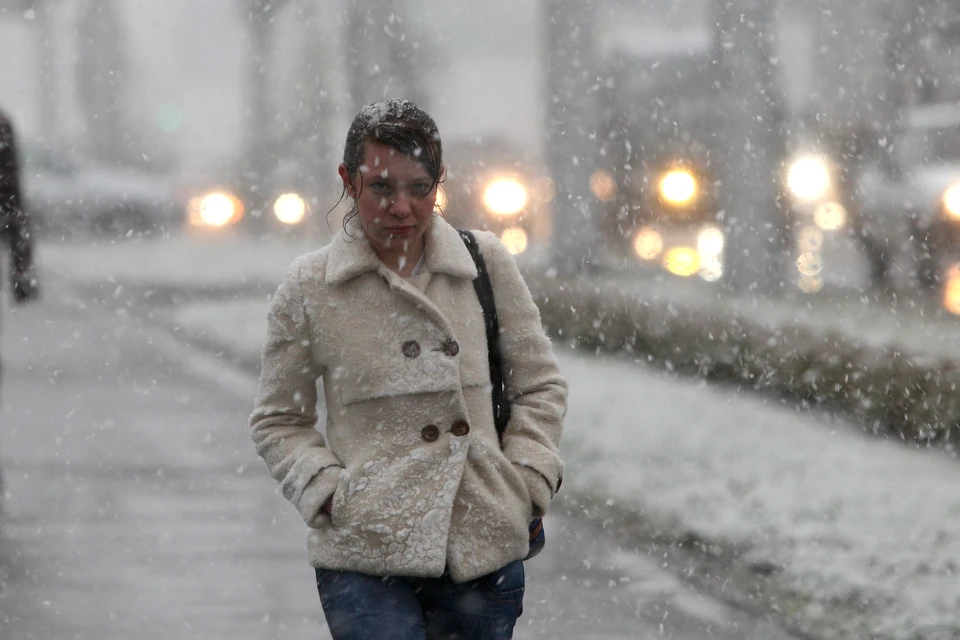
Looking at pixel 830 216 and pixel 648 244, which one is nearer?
pixel 830 216

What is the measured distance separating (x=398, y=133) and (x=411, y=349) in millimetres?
427

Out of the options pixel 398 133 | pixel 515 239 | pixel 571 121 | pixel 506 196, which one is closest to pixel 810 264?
pixel 515 239

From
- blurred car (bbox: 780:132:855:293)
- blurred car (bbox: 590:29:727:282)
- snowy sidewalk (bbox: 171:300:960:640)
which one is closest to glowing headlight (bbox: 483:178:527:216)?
blurred car (bbox: 590:29:727:282)

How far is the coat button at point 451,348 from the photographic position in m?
3.00

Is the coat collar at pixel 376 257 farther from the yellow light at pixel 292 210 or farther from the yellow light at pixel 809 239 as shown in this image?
the yellow light at pixel 292 210

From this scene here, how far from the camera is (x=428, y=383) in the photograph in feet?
9.76

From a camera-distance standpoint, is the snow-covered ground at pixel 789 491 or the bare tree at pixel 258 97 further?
the bare tree at pixel 258 97

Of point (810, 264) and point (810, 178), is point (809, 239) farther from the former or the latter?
point (810, 178)

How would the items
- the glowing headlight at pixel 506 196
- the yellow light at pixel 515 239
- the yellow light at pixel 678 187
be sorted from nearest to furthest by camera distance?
the glowing headlight at pixel 506 196, the yellow light at pixel 678 187, the yellow light at pixel 515 239

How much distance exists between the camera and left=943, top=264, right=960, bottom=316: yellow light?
12.5 meters

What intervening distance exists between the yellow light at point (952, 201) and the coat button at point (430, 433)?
1000cm

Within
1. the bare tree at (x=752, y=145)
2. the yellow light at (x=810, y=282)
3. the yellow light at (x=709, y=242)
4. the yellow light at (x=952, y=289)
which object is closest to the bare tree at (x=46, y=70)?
the yellow light at (x=709, y=242)

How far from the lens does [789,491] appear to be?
22.6 feet

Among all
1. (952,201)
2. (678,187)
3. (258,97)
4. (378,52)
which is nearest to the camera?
(952,201)
